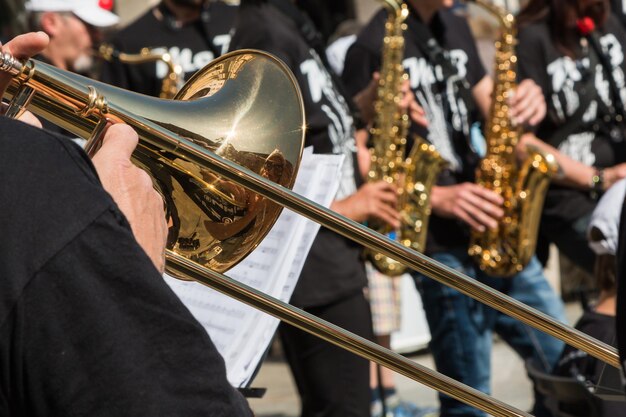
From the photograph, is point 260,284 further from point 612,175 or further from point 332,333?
point 612,175

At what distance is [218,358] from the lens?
3.86ft

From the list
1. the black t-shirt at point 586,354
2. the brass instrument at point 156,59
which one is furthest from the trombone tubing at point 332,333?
the brass instrument at point 156,59

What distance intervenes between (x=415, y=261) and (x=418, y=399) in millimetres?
3526

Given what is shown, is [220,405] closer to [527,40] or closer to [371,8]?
[527,40]

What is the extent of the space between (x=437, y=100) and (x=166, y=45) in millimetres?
1125

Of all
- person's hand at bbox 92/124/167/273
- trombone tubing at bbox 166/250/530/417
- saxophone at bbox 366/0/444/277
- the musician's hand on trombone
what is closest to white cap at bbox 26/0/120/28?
saxophone at bbox 366/0/444/277

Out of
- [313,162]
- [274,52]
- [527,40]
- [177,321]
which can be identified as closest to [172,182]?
[177,321]

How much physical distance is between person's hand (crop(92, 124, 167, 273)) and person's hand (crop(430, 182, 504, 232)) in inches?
89.4

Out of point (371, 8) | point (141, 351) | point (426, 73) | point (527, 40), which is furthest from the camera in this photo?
point (371, 8)

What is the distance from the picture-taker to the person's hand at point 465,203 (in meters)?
3.50

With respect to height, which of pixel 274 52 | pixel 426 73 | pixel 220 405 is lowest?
pixel 220 405

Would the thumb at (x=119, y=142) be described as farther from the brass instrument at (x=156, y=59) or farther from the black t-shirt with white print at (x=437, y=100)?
the brass instrument at (x=156, y=59)

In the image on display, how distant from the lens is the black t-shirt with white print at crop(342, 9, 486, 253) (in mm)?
3600

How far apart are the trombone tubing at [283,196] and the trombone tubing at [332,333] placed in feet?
0.49
